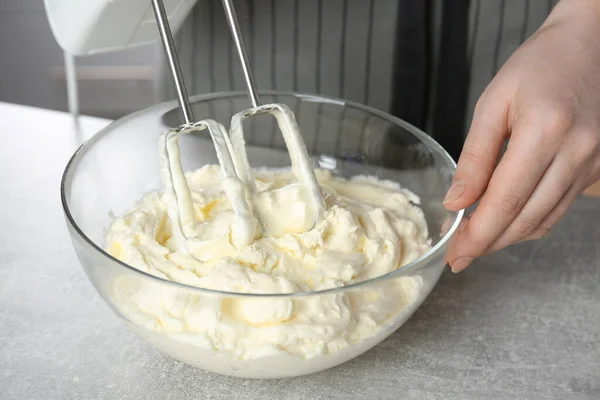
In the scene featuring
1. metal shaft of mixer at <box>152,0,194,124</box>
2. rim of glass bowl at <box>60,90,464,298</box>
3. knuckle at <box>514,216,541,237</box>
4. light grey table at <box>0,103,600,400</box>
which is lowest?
light grey table at <box>0,103,600,400</box>

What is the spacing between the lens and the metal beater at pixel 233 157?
28.9 inches

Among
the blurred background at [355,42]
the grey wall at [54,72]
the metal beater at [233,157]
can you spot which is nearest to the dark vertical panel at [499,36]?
the blurred background at [355,42]

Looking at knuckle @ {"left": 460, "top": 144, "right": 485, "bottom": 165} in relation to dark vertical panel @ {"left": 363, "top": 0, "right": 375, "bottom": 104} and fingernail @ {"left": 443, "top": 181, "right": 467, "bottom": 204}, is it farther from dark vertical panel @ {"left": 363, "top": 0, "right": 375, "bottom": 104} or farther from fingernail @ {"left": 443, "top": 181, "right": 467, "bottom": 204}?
dark vertical panel @ {"left": 363, "top": 0, "right": 375, "bottom": 104}

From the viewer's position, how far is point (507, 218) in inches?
31.6

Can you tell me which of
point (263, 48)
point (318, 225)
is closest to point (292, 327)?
point (318, 225)

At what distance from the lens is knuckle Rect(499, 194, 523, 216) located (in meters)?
0.79

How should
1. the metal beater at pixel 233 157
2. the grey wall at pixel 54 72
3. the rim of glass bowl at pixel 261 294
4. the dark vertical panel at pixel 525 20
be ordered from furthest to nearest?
the grey wall at pixel 54 72
the dark vertical panel at pixel 525 20
the metal beater at pixel 233 157
the rim of glass bowl at pixel 261 294

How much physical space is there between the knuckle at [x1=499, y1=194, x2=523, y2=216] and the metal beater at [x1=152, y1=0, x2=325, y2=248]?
19 centimetres

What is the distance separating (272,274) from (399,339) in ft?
0.69

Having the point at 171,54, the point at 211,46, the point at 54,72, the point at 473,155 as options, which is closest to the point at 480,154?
the point at 473,155

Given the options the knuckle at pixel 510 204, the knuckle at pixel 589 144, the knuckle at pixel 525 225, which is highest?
the knuckle at pixel 589 144

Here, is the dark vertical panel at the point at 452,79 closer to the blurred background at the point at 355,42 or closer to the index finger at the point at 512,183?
the blurred background at the point at 355,42

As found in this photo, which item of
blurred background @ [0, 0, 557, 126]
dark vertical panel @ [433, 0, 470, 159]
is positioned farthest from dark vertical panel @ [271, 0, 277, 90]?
dark vertical panel @ [433, 0, 470, 159]

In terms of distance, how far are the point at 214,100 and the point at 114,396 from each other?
0.41 metres
